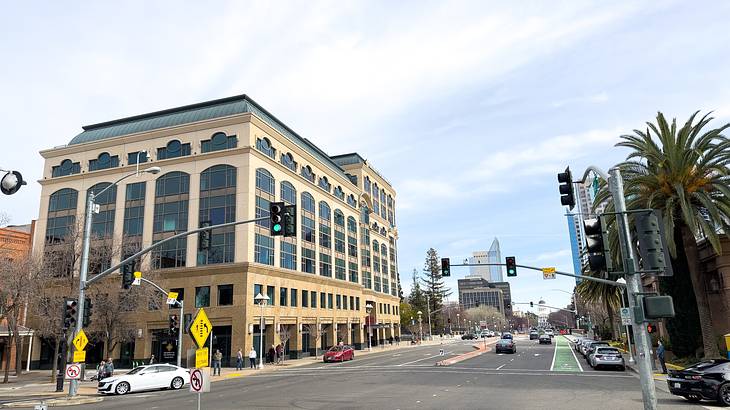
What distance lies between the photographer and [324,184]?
A: 68.6m

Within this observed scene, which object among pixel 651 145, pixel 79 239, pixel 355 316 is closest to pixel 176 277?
pixel 79 239

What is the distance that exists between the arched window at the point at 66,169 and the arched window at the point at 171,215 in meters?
11.5

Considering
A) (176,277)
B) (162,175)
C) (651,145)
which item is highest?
(162,175)

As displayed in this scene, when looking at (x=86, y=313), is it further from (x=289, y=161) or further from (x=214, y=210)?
(x=289, y=161)

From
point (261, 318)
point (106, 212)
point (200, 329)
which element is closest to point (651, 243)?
point (200, 329)

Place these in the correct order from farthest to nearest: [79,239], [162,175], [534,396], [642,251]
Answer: [162,175] < [79,239] < [534,396] < [642,251]

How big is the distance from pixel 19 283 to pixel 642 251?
3596 cm

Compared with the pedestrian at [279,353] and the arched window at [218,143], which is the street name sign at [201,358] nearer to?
the pedestrian at [279,353]

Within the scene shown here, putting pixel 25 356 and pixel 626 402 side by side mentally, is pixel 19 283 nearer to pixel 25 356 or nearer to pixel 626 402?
pixel 25 356

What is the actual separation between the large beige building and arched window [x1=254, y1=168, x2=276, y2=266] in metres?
0.11

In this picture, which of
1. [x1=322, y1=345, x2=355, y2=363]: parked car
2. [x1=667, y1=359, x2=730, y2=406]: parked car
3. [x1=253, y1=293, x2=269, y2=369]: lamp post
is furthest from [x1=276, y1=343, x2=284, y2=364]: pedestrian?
[x1=667, y1=359, x2=730, y2=406]: parked car

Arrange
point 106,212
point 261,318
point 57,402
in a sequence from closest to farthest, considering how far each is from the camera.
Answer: point 57,402 < point 261,318 < point 106,212

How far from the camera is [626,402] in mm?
17703

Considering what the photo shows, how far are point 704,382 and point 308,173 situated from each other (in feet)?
169
